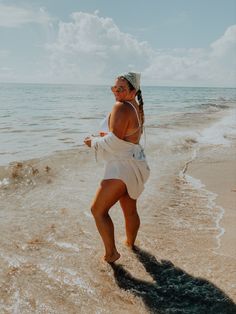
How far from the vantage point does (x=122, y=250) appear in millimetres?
4500

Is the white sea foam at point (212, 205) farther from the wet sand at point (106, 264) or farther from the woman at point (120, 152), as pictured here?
the woman at point (120, 152)

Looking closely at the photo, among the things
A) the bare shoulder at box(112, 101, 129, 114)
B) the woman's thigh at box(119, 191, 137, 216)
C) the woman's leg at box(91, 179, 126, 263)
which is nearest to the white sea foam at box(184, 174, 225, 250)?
the woman's thigh at box(119, 191, 137, 216)

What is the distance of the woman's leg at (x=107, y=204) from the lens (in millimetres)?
3955

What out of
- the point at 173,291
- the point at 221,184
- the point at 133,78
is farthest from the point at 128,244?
the point at 221,184

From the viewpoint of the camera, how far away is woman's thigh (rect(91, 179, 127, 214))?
3949 mm

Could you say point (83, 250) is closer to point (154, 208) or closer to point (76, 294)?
point (76, 294)

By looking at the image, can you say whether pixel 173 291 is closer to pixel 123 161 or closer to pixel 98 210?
pixel 98 210

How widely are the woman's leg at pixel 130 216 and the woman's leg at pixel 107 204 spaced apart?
0.21 meters

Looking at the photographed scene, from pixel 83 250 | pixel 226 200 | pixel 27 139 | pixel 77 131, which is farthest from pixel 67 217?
pixel 77 131

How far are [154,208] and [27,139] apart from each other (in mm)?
8092

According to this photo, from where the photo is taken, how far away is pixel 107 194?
3.94 meters

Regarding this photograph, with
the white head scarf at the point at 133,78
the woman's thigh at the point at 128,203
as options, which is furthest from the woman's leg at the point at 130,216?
the white head scarf at the point at 133,78

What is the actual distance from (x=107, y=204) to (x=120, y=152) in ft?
1.80

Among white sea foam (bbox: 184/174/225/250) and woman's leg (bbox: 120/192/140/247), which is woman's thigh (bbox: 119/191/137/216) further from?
white sea foam (bbox: 184/174/225/250)
